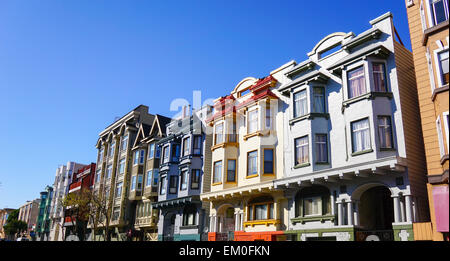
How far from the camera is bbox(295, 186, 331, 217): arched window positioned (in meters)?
21.8

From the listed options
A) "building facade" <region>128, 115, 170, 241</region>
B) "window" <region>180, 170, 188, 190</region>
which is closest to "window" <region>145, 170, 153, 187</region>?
"building facade" <region>128, 115, 170, 241</region>

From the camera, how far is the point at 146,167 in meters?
43.5

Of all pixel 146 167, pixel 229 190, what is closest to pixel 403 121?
pixel 229 190

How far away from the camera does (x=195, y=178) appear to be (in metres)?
34.3

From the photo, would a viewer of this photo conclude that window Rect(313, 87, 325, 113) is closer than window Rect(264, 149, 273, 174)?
Yes

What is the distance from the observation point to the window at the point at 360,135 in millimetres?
20062

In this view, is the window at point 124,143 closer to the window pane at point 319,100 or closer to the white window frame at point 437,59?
the window pane at point 319,100

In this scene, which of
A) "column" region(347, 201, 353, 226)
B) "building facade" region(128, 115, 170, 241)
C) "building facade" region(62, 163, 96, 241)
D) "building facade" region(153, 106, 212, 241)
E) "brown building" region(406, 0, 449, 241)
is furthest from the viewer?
"building facade" region(62, 163, 96, 241)

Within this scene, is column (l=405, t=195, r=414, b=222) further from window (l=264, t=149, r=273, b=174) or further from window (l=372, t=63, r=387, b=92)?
window (l=264, t=149, r=273, b=174)

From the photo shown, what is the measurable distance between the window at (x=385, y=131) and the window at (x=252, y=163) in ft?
33.4

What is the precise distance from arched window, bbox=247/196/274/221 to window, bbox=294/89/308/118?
20.8 ft
